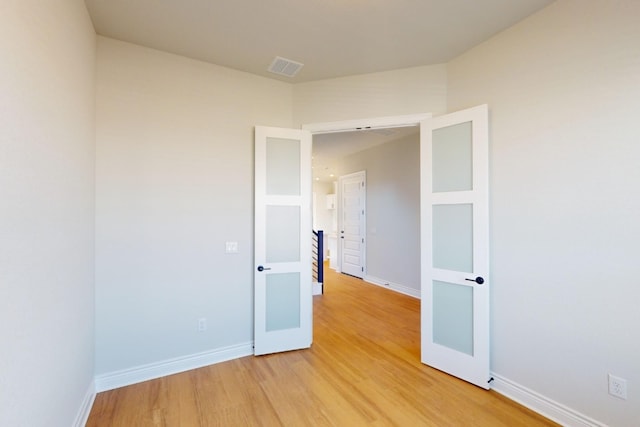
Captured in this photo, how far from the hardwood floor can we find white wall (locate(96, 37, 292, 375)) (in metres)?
0.36

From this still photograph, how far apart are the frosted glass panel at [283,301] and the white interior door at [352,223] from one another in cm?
373

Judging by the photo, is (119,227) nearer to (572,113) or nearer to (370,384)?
(370,384)

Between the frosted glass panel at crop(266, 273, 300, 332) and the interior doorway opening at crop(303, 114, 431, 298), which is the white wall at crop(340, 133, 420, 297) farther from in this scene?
the frosted glass panel at crop(266, 273, 300, 332)

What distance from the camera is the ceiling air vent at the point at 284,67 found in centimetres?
294

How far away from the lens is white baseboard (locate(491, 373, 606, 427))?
6.44 ft

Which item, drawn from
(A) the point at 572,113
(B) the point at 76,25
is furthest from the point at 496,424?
(B) the point at 76,25

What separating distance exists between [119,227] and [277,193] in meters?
1.49

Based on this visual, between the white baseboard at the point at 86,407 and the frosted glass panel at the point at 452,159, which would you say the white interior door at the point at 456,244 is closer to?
the frosted glass panel at the point at 452,159

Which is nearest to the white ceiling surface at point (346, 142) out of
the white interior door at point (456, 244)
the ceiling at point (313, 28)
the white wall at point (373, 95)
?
the white wall at point (373, 95)

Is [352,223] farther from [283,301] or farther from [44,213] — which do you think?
[44,213]

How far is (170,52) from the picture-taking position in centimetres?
277

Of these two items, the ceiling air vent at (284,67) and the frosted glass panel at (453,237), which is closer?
the frosted glass panel at (453,237)

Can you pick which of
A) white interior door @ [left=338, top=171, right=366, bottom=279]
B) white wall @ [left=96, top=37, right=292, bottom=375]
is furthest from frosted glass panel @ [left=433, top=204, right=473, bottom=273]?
white interior door @ [left=338, top=171, right=366, bottom=279]

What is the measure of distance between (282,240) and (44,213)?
80.1 inches
